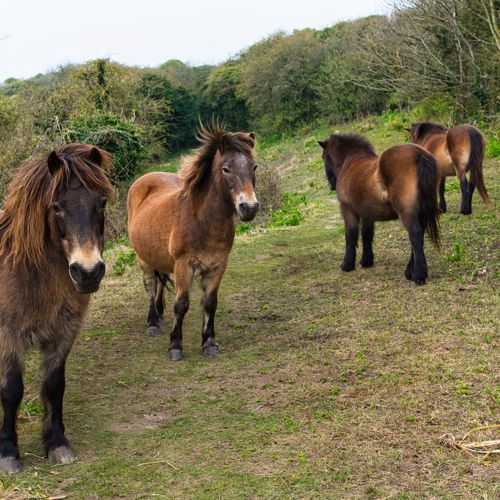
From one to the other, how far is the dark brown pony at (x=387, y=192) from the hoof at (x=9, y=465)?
4.68m

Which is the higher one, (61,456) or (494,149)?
(494,149)

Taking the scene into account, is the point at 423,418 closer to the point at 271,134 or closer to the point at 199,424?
the point at 199,424

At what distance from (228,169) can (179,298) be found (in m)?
1.30

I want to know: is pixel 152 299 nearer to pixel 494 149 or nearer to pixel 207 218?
pixel 207 218

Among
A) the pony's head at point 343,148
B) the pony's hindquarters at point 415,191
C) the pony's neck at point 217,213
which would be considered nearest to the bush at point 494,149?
the pony's head at point 343,148

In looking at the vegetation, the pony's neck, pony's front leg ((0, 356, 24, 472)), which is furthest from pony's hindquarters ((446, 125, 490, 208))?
pony's front leg ((0, 356, 24, 472))

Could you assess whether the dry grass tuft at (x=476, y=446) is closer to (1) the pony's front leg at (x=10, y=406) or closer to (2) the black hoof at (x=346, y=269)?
(1) the pony's front leg at (x=10, y=406)

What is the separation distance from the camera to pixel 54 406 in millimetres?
3787

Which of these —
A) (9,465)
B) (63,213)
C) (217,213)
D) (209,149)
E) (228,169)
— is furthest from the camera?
(209,149)

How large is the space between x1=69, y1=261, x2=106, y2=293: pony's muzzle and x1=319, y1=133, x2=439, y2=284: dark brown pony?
14.1 ft

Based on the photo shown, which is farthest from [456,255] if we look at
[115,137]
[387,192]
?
[115,137]

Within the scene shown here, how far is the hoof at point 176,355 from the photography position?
18.4ft

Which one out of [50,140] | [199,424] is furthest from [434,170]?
[50,140]

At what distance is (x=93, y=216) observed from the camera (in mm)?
3402
